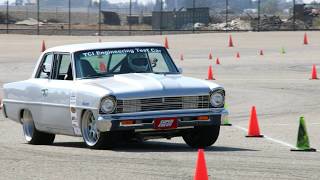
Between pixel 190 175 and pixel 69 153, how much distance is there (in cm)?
307

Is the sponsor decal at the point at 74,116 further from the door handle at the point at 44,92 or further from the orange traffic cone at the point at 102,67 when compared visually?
the door handle at the point at 44,92

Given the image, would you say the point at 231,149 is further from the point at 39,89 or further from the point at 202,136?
the point at 39,89

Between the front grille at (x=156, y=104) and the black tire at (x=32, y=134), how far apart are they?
8.20ft

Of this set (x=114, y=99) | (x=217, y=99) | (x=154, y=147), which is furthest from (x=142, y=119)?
(x=154, y=147)

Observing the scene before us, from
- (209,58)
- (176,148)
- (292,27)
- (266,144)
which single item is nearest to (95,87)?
(176,148)

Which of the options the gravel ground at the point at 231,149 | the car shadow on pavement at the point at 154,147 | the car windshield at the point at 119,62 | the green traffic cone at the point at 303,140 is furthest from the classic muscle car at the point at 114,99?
the green traffic cone at the point at 303,140

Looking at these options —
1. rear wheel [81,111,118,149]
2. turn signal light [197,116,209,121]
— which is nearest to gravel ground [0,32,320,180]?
rear wheel [81,111,118,149]

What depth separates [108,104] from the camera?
515 inches

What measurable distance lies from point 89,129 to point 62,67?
1.73 metres

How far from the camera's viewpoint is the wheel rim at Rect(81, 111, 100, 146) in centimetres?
1345

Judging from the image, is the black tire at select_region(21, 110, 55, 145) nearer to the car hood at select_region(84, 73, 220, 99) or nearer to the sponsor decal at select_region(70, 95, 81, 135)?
the sponsor decal at select_region(70, 95, 81, 135)

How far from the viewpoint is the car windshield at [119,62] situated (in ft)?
47.0

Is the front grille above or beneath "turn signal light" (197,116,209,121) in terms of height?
above

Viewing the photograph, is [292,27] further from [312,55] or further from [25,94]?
[25,94]
